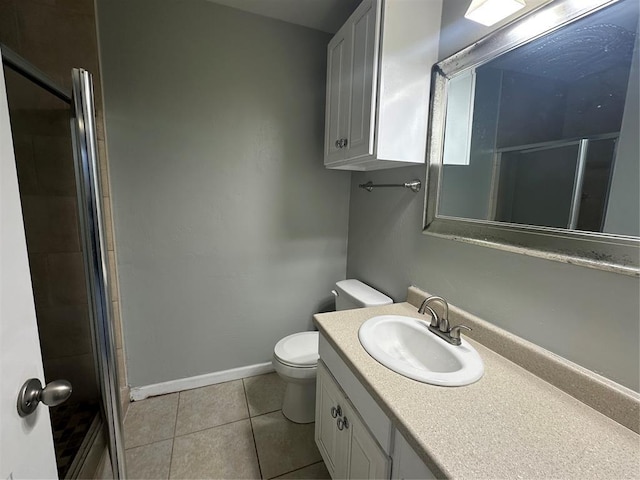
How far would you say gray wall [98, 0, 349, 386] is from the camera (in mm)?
1508

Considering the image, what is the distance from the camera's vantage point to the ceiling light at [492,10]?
0.89m

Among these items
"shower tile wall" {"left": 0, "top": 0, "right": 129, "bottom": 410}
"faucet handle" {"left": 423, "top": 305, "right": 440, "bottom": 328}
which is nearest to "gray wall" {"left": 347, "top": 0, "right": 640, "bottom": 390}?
"faucet handle" {"left": 423, "top": 305, "right": 440, "bottom": 328}

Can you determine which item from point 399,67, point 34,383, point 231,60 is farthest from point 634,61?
point 231,60

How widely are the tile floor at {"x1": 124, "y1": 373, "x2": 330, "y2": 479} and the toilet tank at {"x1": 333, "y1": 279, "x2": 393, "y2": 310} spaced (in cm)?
73

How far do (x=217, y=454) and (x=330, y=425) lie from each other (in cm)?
69

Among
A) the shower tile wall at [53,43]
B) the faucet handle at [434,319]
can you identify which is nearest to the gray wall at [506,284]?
the faucet handle at [434,319]

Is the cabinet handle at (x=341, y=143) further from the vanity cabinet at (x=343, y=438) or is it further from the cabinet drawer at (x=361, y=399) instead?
the vanity cabinet at (x=343, y=438)

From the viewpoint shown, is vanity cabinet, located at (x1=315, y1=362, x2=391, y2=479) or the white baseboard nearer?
vanity cabinet, located at (x1=315, y1=362, x2=391, y2=479)

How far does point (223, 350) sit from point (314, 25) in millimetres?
2222

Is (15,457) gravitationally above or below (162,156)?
below

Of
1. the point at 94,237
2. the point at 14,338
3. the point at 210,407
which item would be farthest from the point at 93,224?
the point at 210,407

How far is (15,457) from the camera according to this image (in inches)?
19.6

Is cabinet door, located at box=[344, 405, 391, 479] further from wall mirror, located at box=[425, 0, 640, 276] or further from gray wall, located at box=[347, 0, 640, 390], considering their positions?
wall mirror, located at box=[425, 0, 640, 276]

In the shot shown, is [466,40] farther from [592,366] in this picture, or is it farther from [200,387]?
[200,387]
